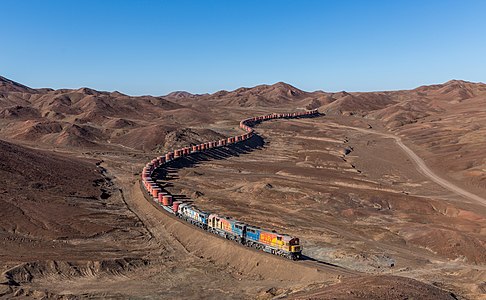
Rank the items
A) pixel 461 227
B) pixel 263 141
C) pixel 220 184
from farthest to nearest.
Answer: pixel 263 141 < pixel 220 184 < pixel 461 227

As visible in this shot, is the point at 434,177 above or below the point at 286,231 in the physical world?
above

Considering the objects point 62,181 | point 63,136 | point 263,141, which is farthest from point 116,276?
point 263,141

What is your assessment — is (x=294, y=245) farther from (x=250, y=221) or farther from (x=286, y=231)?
(x=250, y=221)

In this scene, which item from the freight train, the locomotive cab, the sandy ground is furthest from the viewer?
the freight train

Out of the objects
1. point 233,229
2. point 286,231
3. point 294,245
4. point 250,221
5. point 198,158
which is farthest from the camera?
point 198,158

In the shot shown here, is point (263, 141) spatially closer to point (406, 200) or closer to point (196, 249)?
point (406, 200)

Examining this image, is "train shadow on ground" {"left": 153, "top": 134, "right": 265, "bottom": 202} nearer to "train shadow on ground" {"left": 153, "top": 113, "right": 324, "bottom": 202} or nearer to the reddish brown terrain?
"train shadow on ground" {"left": 153, "top": 113, "right": 324, "bottom": 202}

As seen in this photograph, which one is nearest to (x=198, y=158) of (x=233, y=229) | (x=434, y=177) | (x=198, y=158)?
(x=198, y=158)

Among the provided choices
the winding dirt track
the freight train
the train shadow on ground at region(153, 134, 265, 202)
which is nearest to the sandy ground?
the train shadow on ground at region(153, 134, 265, 202)
